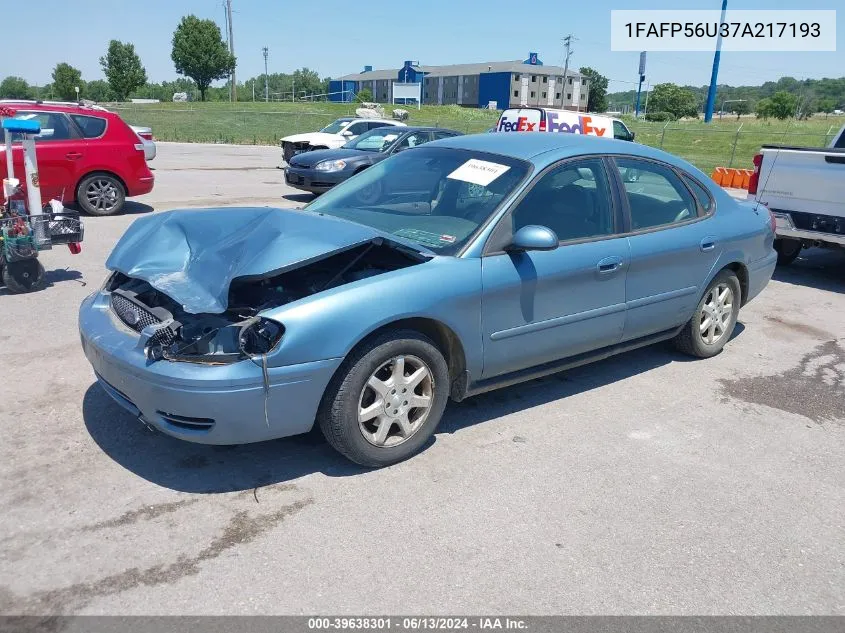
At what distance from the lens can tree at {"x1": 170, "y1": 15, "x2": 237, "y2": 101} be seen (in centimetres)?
8262

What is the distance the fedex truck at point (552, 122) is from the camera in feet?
50.7

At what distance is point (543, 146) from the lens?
4.62 m

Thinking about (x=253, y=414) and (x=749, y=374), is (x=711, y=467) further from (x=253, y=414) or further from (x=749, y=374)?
(x=253, y=414)

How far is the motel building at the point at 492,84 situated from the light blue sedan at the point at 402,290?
86.2 metres

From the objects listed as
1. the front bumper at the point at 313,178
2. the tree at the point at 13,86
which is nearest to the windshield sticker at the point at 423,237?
the front bumper at the point at 313,178

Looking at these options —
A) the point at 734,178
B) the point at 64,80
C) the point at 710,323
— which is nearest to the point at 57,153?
the point at 710,323

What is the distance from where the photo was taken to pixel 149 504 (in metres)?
3.38

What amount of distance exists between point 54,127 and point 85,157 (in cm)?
57

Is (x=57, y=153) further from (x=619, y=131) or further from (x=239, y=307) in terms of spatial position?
(x=619, y=131)

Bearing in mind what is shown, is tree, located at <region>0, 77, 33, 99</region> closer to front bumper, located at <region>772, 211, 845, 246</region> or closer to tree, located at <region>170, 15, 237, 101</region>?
tree, located at <region>170, 15, 237, 101</region>

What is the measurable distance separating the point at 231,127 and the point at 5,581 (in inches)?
1659

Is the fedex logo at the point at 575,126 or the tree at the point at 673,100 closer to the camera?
the fedex logo at the point at 575,126

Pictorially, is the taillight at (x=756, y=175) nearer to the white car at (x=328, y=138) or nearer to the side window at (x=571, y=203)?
the side window at (x=571, y=203)

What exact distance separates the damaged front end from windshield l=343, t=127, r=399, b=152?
10555mm
